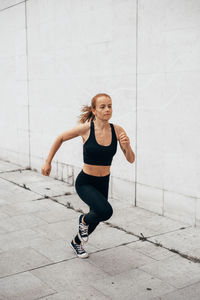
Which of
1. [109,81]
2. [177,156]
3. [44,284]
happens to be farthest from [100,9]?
[44,284]

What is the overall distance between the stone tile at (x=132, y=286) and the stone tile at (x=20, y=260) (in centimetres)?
82

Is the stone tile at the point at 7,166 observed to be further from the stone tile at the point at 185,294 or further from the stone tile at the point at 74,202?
the stone tile at the point at 185,294

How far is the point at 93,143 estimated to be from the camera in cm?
462

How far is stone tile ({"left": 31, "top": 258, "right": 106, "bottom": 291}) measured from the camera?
4.27m

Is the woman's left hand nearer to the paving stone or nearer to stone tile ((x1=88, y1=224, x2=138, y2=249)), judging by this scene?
stone tile ((x1=88, y1=224, x2=138, y2=249))

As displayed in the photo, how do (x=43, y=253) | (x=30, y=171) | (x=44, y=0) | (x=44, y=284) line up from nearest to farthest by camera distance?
(x=44, y=284), (x=43, y=253), (x=44, y=0), (x=30, y=171)

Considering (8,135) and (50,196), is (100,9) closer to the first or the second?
(50,196)

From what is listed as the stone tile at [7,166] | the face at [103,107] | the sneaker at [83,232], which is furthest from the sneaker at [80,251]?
the stone tile at [7,166]

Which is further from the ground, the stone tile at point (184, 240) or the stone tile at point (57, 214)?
the stone tile at point (57, 214)

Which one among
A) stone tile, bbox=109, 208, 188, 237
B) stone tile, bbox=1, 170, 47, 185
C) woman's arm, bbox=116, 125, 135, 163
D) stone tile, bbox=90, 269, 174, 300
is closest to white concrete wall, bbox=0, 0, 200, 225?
stone tile, bbox=109, 208, 188, 237

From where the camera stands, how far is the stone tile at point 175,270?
4.35 m

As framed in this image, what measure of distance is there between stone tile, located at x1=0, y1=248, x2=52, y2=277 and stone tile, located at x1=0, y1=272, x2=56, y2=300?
158 mm

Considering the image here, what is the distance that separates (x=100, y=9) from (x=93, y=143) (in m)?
3.64

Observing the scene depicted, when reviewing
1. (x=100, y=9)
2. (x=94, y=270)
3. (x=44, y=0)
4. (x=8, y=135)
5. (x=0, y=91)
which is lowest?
(x=94, y=270)
